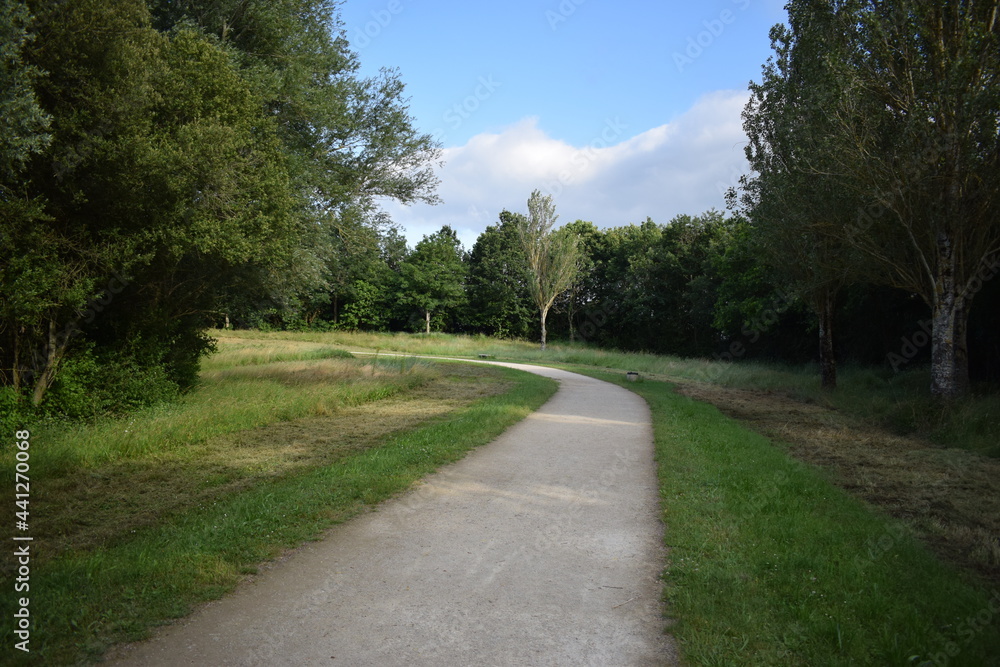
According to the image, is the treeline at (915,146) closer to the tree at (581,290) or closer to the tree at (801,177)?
the tree at (801,177)

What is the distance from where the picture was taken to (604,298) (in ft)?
185

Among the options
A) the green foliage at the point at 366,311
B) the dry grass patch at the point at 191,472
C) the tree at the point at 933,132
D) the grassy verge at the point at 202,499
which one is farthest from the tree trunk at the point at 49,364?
the green foliage at the point at 366,311

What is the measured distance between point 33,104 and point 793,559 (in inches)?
350

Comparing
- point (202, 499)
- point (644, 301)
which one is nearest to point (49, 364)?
point (202, 499)

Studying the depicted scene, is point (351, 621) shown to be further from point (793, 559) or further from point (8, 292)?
point (8, 292)

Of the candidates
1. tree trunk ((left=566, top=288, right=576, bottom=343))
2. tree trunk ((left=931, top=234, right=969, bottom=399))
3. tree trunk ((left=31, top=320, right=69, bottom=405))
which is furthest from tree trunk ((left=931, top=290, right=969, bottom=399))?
tree trunk ((left=566, top=288, right=576, bottom=343))

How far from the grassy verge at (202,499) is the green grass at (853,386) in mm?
7942

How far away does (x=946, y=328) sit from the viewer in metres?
13.0

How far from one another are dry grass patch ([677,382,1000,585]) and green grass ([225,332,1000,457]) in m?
0.67

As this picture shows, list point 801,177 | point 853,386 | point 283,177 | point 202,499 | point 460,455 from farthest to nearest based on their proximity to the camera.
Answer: point 853,386 < point 801,177 < point 283,177 < point 460,455 < point 202,499

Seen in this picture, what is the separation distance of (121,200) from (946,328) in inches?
622

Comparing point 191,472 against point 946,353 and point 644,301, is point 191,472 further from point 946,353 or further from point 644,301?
point 644,301

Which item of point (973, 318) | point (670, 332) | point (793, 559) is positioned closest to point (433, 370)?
point (793, 559)

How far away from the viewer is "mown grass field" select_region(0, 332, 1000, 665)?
363 cm
